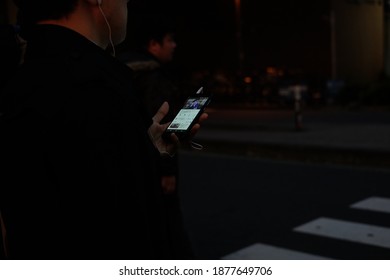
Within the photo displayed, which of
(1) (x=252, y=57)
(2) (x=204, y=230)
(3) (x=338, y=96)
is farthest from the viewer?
(1) (x=252, y=57)

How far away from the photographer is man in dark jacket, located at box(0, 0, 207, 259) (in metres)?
1.18

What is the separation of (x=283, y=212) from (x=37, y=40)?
553 centimetres

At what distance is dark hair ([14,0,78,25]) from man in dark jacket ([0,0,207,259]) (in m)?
0.05

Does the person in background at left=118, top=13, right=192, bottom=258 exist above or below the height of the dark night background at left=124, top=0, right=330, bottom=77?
above

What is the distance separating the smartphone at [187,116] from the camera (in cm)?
208

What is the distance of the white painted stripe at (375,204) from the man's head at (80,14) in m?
5.70

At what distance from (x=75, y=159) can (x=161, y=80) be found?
252 cm

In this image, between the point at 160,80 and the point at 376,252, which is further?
the point at 376,252

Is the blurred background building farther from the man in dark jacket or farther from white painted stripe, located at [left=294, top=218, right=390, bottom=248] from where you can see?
the man in dark jacket

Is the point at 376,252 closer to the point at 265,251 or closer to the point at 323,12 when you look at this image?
the point at 265,251

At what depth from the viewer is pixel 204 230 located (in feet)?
19.7

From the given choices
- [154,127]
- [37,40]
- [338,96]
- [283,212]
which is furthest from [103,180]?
[338,96]

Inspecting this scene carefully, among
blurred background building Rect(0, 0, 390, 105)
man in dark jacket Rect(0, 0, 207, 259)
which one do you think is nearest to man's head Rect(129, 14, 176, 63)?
man in dark jacket Rect(0, 0, 207, 259)

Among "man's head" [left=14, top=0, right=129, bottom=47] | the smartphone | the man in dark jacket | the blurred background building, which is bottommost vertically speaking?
the blurred background building
